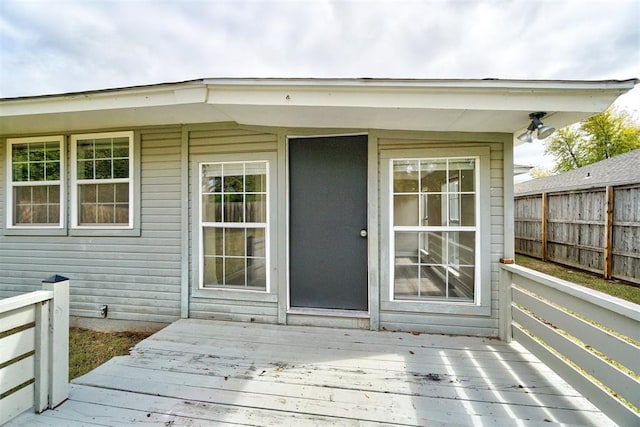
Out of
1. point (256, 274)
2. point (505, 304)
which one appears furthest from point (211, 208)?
point (505, 304)

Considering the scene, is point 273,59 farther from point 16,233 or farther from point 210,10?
point 16,233

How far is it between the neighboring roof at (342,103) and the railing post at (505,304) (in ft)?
4.65

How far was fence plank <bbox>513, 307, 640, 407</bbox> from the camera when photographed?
1.40 metres

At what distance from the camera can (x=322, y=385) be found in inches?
75.6

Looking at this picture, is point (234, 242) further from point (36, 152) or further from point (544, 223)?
point (544, 223)

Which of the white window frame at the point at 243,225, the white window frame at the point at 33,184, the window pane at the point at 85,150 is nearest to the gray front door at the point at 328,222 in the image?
the white window frame at the point at 243,225

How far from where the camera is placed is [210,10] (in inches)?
161

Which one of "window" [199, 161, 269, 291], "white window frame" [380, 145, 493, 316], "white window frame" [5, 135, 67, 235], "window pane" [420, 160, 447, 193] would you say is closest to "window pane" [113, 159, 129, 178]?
"white window frame" [5, 135, 67, 235]

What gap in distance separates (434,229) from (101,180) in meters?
4.03

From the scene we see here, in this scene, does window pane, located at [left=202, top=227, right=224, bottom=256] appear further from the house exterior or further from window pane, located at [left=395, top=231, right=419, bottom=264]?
window pane, located at [left=395, top=231, right=419, bottom=264]

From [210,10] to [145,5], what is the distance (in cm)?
100

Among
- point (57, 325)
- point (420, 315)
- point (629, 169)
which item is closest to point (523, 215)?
point (629, 169)

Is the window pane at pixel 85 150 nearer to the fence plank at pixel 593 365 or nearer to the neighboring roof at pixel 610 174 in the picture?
the fence plank at pixel 593 365

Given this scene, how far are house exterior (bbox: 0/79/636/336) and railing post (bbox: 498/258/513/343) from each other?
0.18 ft
